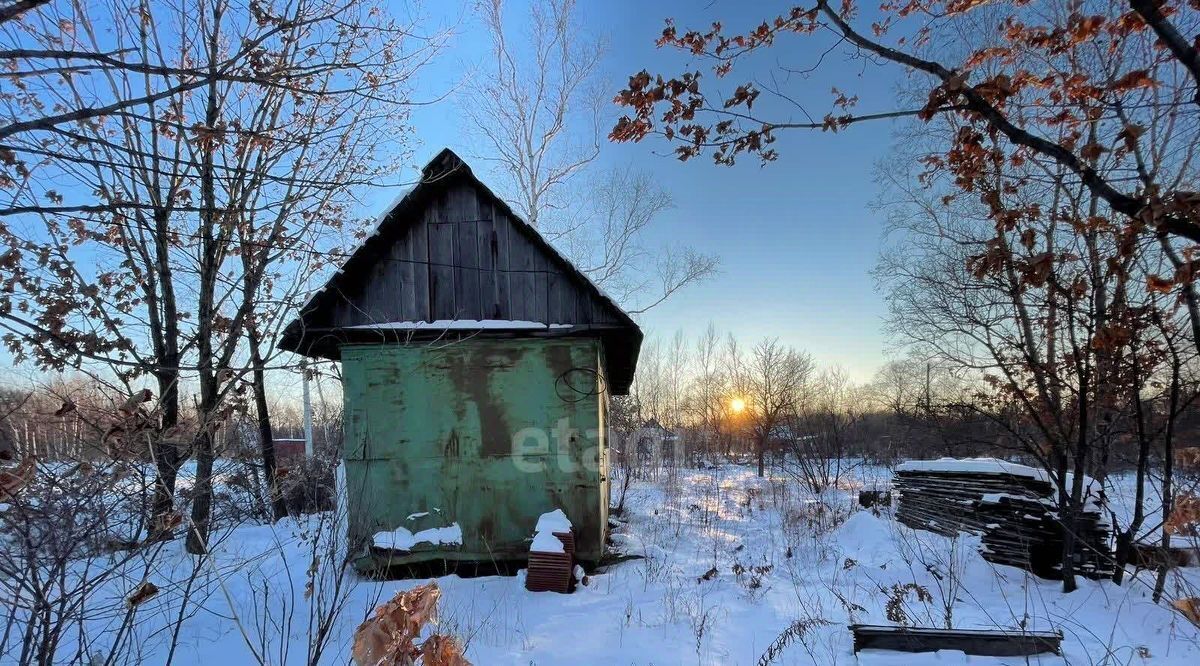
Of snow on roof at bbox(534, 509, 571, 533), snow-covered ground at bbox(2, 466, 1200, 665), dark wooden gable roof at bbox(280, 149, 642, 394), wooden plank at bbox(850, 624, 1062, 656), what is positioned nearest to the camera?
wooden plank at bbox(850, 624, 1062, 656)

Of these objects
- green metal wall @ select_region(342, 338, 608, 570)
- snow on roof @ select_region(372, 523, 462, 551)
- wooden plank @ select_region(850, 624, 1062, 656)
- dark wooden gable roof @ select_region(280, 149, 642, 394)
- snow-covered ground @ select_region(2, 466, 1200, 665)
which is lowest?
snow-covered ground @ select_region(2, 466, 1200, 665)

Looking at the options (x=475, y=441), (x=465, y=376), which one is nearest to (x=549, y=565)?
(x=475, y=441)

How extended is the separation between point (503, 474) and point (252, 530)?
6794 millimetres

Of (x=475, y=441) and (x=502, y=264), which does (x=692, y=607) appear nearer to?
(x=475, y=441)

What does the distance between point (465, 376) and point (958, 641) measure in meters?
5.48

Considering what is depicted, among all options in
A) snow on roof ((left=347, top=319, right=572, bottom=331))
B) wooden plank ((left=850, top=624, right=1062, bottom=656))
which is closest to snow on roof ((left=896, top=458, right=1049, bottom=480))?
wooden plank ((left=850, top=624, right=1062, bottom=656))

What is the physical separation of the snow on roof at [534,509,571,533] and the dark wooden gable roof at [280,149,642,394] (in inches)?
86.1

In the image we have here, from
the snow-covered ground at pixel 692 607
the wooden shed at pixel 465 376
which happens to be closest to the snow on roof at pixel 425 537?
the wooden shed at pixel 465 376

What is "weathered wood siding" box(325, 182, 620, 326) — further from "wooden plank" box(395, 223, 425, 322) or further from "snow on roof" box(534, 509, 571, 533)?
"snow on roof" box(534, 509, 571, 533)

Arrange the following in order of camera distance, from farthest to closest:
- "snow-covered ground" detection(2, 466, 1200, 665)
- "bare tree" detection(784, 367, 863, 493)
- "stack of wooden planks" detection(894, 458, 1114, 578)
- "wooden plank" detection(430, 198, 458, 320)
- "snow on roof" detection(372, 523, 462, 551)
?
"bare tree" detection(784, 367, 863, 493), "wooden plank" detection(430, 198, 458, 320), "stack of wooden planks" detection(894, 458, 1114, 578), "snow on roof" detection(372, 523, 462, 551), "snow-covered ground" detection(2, 466, 1200, 665)

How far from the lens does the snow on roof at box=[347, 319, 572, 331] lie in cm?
665

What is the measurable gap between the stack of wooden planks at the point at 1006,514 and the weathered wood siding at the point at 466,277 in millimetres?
5893

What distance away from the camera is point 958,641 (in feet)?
13.8

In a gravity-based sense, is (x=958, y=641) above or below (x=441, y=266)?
below
